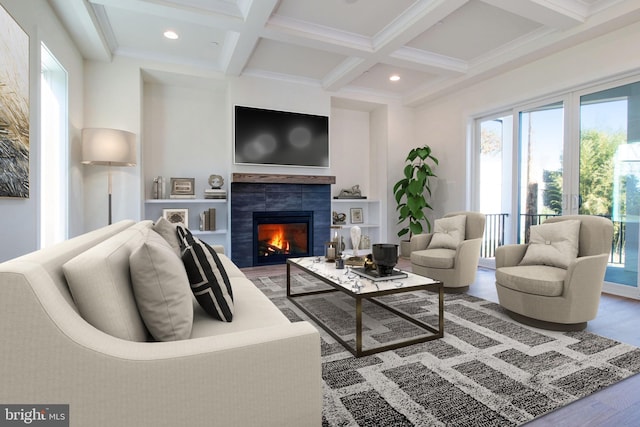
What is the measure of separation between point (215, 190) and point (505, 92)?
414 centimetres

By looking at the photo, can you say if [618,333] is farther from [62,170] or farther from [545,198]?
[62,170]

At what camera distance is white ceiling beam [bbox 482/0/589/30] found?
2.85 metres

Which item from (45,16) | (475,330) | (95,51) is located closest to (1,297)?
(475,330)

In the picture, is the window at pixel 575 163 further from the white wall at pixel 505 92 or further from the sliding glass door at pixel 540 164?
the white wall at pixel 505 92

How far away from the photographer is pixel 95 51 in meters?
3.71

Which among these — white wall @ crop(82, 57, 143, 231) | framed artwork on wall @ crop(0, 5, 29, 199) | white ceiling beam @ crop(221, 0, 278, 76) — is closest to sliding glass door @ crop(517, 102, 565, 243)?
white ceiling beam @ crop(221, 0, 278, 76)

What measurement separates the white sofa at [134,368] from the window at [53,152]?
2.71 metres

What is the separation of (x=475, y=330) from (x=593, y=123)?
283 cm

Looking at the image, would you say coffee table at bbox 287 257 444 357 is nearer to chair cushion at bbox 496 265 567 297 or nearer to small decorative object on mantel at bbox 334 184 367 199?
chair cushion at bbox 496 265 567 297

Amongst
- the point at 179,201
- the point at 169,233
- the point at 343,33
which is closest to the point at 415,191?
the point at 343,33

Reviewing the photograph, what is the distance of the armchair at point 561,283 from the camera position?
2.28 meters

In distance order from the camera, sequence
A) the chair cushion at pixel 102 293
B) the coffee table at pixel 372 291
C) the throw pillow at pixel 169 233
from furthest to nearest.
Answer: the coffee table at pixel 372 291, the throw pillow at pixel 169 233, the chair cushion at pixel 102 293

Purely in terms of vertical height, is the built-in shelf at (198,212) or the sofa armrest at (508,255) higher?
the built-in shelf at (198,212)
